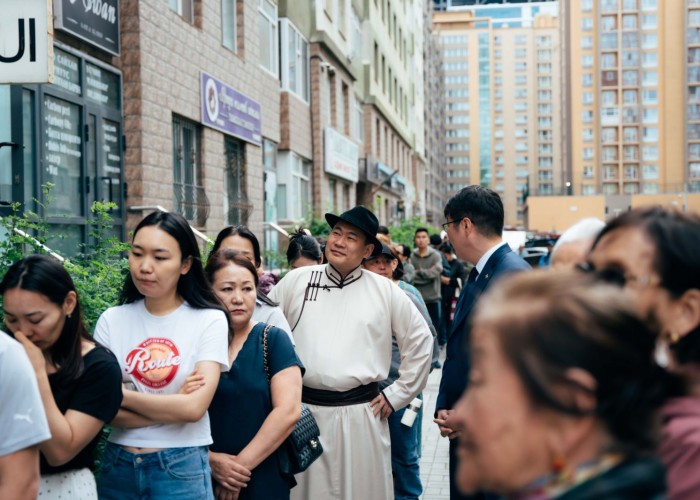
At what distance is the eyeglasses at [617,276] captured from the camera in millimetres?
1646

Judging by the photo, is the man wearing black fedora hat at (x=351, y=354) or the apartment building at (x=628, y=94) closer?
the man wearing black fedora hat at (x=351, y=354)

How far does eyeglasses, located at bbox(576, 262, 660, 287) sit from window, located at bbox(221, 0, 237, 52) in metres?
14.0

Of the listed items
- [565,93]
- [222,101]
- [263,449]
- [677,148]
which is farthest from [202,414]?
[565,93]

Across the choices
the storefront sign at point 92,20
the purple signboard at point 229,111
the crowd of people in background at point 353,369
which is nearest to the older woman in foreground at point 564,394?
the crowd of people in background at point 353,369

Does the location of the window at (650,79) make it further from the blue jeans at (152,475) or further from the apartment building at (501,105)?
the blue jeans at (152,475)

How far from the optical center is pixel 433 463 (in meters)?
8.20

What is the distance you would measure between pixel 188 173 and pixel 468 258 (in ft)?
30.3

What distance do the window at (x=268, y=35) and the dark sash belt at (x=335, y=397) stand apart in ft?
44.7

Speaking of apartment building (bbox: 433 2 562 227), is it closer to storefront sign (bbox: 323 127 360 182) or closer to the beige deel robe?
storefront sign (bbox: 323 127 360 182)

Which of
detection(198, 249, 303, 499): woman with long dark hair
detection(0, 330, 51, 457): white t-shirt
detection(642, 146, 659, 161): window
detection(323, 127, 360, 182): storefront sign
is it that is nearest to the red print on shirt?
detection(198, 249, 303, 499): woman with long dark hair

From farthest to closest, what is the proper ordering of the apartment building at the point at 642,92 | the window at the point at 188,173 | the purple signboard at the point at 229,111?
the apartment building at the point at 642,92 → the purple signboard at the point at 229,111 → the window at the point at 188,173

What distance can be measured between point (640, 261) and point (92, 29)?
9.47 meters

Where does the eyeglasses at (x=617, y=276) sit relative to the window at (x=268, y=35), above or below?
below

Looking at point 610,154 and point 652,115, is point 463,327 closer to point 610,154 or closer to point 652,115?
point 610,154
